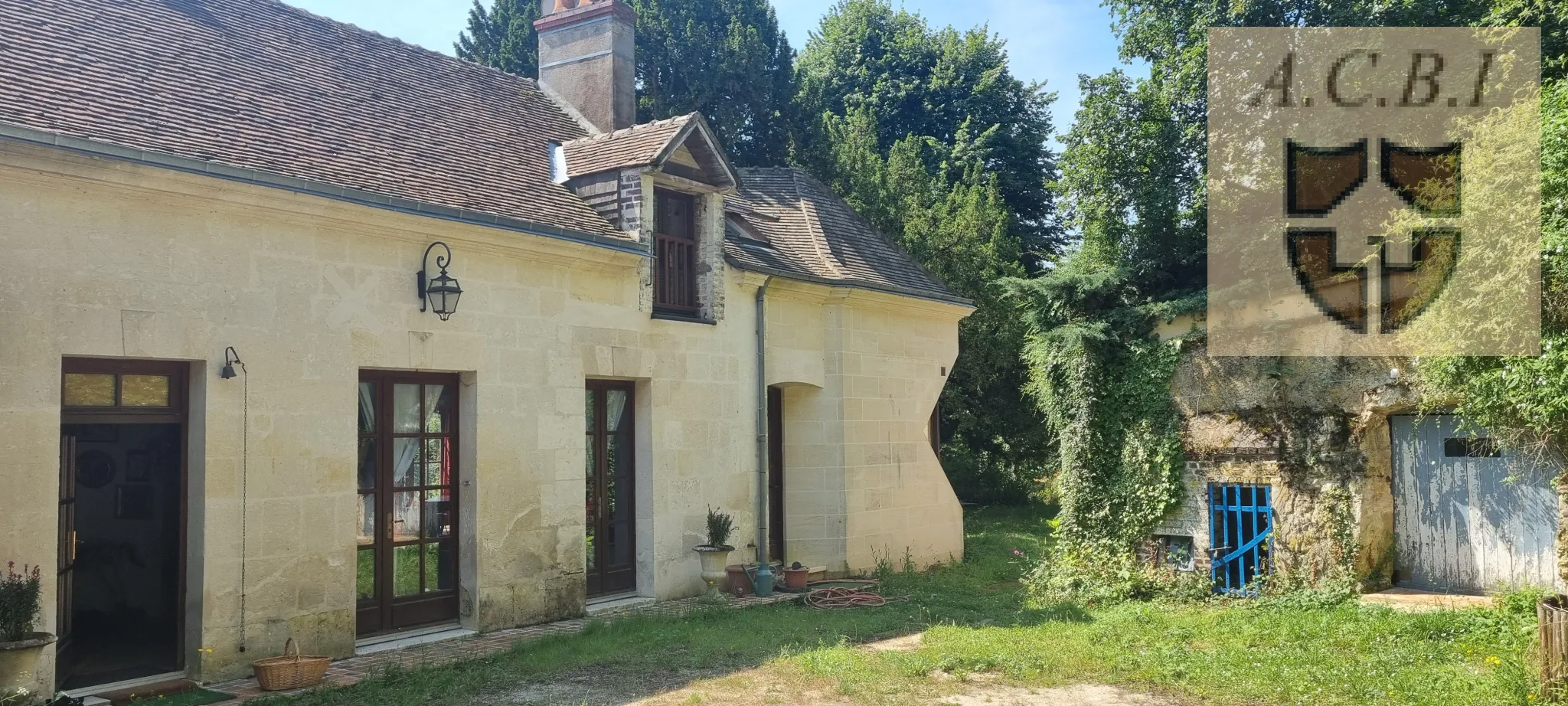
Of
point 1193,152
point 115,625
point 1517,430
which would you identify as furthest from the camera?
point 1193,152

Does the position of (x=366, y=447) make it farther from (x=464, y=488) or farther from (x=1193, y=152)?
A: (x=1193, y=152)

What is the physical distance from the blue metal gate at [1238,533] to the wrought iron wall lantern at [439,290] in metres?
7.42

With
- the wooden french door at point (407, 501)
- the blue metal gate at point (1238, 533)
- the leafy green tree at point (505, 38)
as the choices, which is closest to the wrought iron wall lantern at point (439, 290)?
the wooden french door at point (407, 501)

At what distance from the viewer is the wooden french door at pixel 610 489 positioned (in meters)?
11.4

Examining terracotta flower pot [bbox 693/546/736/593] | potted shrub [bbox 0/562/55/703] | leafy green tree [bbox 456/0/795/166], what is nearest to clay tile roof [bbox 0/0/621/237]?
potted shrub [bbox 0/562/55/703]

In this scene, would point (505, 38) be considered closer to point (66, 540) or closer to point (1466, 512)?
point (66, 540)

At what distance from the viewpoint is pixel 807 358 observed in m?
13.8

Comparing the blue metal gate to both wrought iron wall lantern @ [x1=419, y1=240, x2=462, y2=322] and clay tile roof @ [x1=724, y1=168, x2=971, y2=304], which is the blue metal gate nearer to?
clay tile roof @ [x1=724, y1=168, x2=971, y2=304]

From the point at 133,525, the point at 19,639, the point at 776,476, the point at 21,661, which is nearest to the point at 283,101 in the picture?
the point at 133,525

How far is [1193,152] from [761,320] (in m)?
7.54

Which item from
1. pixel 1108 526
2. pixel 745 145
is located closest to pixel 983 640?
pixel 1108 526

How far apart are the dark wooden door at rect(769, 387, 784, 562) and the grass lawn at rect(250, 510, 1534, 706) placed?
315cm

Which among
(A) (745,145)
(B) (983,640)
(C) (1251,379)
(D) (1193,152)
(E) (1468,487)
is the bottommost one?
(B) (983,640)

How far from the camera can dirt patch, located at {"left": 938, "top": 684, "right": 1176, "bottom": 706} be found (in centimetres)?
724
